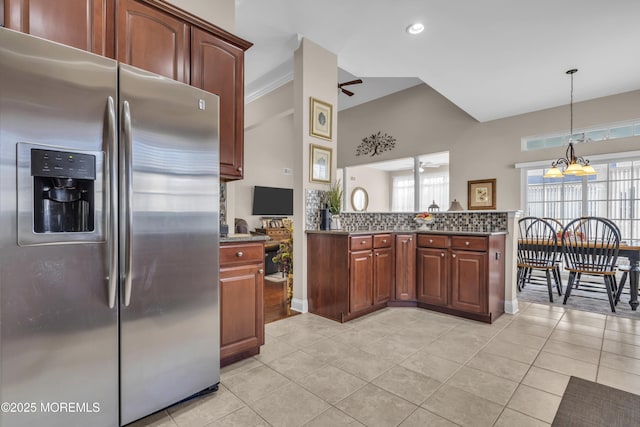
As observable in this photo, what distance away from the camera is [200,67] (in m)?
2.17

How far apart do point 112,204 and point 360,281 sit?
2.35 m

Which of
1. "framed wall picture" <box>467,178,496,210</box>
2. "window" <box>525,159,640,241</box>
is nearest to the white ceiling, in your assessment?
"window" <box>525,159,640,241</box>

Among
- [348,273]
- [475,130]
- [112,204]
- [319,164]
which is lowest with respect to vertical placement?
[348,273]

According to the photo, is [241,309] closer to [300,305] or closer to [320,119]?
[300,305]

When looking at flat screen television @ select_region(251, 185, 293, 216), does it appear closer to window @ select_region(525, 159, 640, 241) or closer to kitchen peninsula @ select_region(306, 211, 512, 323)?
kitchen peninsula @ select_region(306, 211, 512, 323)

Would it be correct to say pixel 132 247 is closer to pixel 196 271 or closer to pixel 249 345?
pixel 196 271

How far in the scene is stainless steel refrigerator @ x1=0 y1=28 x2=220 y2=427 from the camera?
1198 mm

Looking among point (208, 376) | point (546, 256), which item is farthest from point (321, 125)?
point (546, 256)

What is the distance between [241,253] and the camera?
212 centimetres


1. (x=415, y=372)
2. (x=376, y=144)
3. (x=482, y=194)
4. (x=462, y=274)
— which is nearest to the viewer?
(x=415, y=372)

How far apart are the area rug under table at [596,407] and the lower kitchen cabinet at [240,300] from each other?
182cm

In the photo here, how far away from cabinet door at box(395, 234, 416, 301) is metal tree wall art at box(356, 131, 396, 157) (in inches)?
157

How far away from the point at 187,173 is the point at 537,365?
8.79ft

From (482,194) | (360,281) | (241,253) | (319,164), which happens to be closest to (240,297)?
(241,253)
